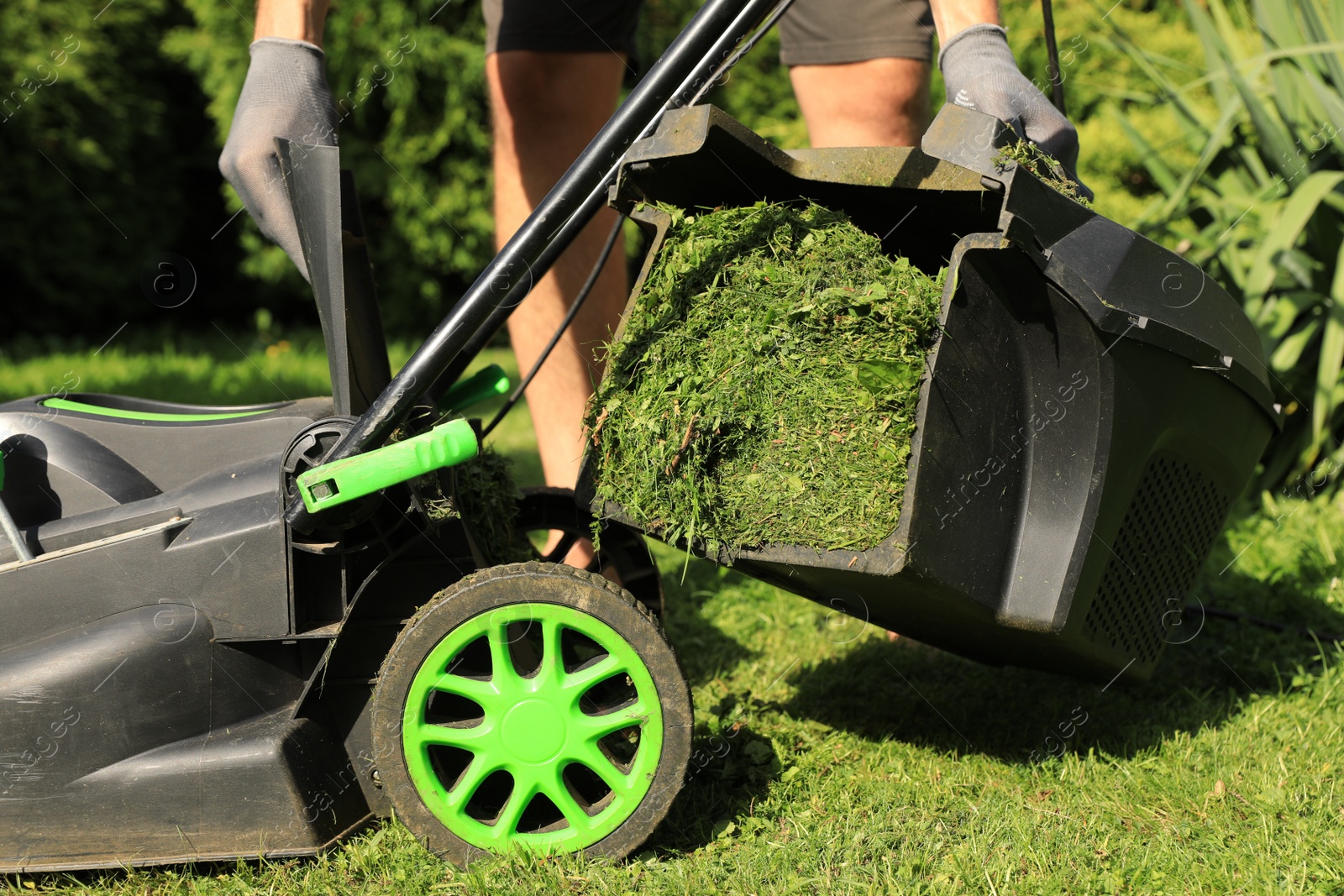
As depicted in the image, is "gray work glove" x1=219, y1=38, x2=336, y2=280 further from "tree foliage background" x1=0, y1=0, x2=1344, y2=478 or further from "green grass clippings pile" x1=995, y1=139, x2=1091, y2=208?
"tree foliage background" x1=0, y1=0, x2=1344, y2=478

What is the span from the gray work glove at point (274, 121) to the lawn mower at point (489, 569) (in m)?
0.06

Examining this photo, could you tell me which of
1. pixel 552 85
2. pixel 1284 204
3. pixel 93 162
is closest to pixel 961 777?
pixel 552 85

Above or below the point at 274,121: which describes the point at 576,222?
below

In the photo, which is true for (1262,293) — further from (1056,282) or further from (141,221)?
(141,221)

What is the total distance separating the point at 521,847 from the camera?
5.34 ft

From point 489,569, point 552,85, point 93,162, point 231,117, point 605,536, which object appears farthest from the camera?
point 93,162

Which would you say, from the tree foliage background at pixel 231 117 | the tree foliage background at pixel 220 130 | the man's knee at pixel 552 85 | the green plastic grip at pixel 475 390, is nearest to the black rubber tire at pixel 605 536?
the green plastic grip at pixel 475 390

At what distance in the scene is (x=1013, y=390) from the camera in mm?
1615

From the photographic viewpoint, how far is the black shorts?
8.27ft

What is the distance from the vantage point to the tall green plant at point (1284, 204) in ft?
10.6

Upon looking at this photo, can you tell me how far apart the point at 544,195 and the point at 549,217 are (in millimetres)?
1101

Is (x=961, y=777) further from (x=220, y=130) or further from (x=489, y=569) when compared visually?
(x=220, y=130)

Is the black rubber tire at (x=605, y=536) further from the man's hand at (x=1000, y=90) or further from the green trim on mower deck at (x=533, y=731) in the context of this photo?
the man's hand at (x=1000, y=90)

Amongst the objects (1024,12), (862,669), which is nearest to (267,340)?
(1024,12)
